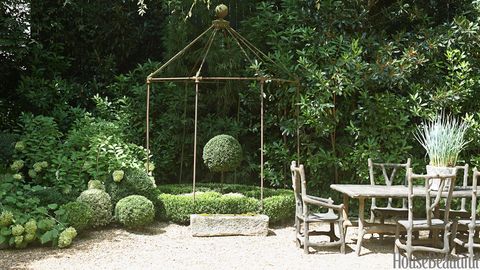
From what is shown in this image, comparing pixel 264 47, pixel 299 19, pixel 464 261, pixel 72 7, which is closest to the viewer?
pixel 464 261

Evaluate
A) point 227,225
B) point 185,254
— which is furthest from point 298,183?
point 185,254

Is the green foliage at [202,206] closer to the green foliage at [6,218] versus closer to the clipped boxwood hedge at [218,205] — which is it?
the clipped boxwood hedge at [218,205]

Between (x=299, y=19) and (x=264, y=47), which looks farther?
(x=264, y=47)

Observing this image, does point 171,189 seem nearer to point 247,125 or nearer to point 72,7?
point 247,125

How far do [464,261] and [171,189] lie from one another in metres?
4.12

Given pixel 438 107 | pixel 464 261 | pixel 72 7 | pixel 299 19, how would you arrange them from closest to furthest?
1. pixel 464 261
2. pixel 438 107
3. pixel 299 19
4. pixel 72 7

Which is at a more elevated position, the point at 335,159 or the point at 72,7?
the point at 72,7

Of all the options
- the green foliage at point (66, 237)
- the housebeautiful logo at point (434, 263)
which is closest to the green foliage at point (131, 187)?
the green foliage at point (66, 237)

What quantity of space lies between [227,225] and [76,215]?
1.81 metres

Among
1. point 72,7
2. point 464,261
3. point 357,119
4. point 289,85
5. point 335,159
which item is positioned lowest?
point 464,261

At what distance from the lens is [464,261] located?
18.4 ft

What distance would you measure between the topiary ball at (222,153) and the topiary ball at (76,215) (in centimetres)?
172

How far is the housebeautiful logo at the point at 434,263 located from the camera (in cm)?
540

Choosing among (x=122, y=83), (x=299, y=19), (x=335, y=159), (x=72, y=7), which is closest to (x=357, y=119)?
(x=335, y=159)
